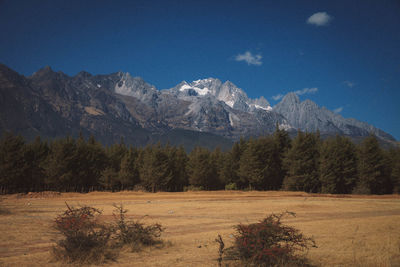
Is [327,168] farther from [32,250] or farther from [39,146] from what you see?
[39,146]

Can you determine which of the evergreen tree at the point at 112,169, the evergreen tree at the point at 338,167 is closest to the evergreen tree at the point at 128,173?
the evergreen tree at the point at 112,169

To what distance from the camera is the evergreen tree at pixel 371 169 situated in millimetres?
51281

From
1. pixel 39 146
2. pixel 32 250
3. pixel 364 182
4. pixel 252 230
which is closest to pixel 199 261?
pixel 252 230

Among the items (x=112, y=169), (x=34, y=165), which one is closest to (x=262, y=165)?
(x=112, y=169)

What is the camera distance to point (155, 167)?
5881 centimetres

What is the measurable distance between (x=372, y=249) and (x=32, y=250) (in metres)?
13.7

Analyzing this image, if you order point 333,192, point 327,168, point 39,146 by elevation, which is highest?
point 39,146

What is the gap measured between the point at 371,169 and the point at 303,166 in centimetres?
1187

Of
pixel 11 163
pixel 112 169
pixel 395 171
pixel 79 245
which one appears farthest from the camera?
pixel 112 169

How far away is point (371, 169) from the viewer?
51312 mm

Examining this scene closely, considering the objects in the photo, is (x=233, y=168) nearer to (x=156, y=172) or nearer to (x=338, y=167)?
(x=156, y=172)

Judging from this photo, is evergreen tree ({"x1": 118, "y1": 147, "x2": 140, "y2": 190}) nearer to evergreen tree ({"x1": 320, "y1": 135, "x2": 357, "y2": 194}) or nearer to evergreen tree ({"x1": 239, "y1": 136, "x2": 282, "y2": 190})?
evergreen tree ({"x1": 239, "y1": 136, "x2": 282, "y2": 190})

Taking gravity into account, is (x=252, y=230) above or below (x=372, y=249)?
above

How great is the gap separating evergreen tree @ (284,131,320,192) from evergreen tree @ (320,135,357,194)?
70.0 inches
